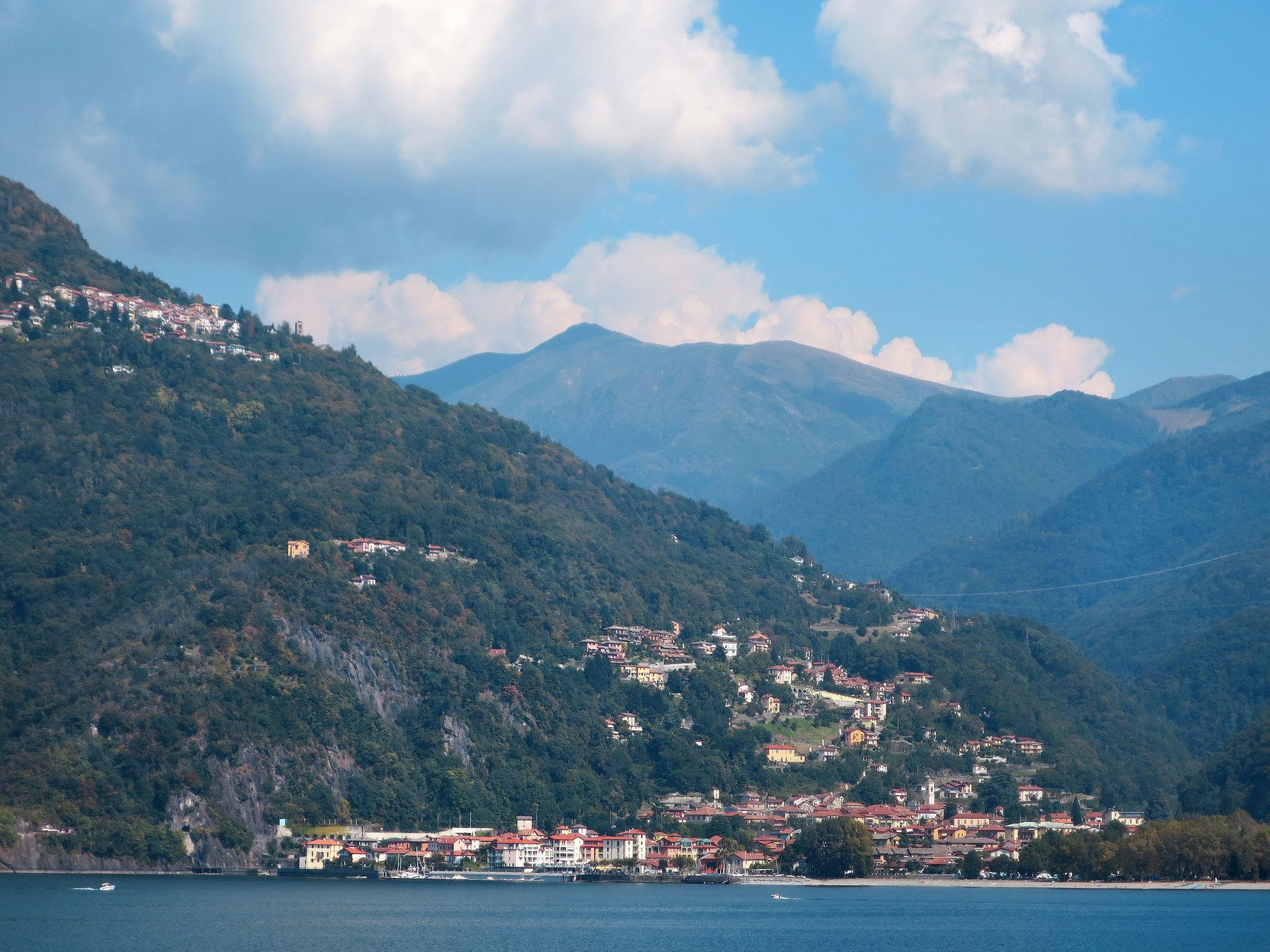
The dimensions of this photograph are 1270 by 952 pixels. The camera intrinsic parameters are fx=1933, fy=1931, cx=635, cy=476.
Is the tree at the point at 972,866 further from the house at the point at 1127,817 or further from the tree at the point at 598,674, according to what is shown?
the tree at the point at 598,674

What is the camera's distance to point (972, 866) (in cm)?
13462

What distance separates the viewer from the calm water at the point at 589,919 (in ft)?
286

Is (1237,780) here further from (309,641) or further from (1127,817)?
(309,641)

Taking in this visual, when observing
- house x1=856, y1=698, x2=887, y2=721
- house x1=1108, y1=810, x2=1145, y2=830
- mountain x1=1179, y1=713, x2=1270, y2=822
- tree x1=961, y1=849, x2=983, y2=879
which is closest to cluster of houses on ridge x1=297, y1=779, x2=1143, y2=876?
house x1=1108, y1=810, x2=1145, y2=830

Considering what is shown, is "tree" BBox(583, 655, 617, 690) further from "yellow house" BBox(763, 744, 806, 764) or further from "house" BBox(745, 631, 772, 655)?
"house" BBox(745, 631, 772, 655)

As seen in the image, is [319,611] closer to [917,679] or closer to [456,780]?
[456,780]

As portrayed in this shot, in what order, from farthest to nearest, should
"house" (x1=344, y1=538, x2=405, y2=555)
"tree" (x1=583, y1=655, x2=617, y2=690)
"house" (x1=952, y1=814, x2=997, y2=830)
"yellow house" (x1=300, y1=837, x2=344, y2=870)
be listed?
"tree" (x1=583, y1=655, x2=617, y2=690), "house" (x1=344, y1=538, x2=405, y2=555), "house" (x1=952, y1=814, x2=997, y2=830), "yellow house" (x1=300, y1=837, x2=344, y2=870)

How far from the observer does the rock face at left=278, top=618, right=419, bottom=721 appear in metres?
145

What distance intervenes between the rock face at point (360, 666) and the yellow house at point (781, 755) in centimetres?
3295

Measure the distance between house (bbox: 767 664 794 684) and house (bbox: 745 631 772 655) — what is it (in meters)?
4.22

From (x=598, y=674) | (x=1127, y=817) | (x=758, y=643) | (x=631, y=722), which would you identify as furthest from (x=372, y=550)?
(x=1127, y=817)

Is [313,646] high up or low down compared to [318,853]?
up

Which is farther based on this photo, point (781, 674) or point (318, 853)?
point (781, 674)

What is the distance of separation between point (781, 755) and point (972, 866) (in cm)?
3302
